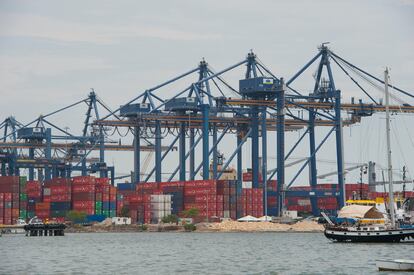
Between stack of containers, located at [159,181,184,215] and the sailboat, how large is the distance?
261ft

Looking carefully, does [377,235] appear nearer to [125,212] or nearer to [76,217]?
[76,217]

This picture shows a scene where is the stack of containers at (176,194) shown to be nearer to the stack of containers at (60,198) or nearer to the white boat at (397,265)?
the stack of containers at (60,198)

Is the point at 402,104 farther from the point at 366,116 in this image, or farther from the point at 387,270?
the point at 387,270

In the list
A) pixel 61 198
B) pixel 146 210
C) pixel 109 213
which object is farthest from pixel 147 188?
pixel 61 198

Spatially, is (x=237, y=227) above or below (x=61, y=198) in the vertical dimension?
below

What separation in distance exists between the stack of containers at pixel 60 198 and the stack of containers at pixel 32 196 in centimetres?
324

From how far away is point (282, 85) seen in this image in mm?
166375

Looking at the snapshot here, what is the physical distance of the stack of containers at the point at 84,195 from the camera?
18238cm

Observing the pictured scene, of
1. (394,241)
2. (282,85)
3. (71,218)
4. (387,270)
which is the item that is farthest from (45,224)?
(387,270)

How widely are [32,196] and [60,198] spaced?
6.64 meters

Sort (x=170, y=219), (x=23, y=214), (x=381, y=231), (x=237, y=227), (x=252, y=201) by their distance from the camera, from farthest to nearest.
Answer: (x=23, y=214)
(x=170, y=219)
(x=252, y=201)
(x=237, y=227)
(x=381, y=231)

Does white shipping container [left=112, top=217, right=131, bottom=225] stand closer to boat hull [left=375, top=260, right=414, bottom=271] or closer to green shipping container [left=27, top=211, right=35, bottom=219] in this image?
green shipping container [left=27, top=211, right=35, bottom=219]

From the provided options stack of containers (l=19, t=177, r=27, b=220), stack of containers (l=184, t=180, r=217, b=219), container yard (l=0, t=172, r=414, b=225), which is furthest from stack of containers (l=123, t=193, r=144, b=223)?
stack of containers (l=19, t=177, r=27, b=220)

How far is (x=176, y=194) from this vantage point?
→ 178 metres
